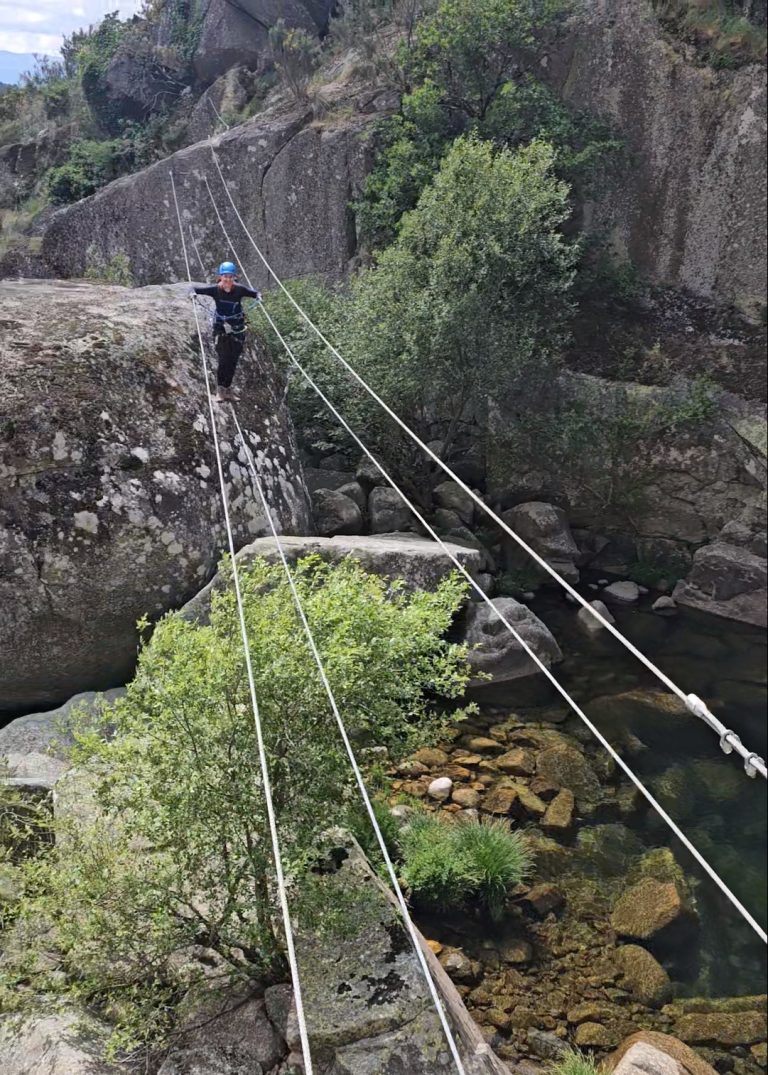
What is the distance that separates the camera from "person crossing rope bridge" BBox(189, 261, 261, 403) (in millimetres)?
12227

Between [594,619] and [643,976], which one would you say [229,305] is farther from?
[643,976]

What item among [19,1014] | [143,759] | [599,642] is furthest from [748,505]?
[19,1014]

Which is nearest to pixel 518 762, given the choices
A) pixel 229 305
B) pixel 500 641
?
pixel 500 641

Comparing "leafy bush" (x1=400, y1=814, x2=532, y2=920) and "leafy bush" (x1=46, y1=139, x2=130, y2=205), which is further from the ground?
"leafy bush" (x1=46, y1=139, x2=130, y2=205)

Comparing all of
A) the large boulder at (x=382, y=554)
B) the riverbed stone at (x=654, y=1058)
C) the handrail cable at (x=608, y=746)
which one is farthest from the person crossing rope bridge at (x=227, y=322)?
the riverbed stone at (x=654, y=1058)

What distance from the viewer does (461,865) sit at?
845 centimetres

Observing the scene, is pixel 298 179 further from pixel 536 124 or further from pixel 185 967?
pixel 185 967

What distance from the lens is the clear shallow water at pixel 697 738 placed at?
346 inches

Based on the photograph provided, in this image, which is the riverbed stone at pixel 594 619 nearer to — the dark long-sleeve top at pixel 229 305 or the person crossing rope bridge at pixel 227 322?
the person crossing rope bridge at pixel 227 322

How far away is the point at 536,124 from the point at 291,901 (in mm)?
19980

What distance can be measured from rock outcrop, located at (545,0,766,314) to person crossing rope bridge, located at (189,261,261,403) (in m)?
12.1

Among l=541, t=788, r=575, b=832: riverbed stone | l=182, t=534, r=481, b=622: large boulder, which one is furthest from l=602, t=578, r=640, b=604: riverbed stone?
l=541, t=788, r=575, b=832: riverbed stone

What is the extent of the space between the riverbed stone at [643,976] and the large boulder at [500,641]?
504 centimetres

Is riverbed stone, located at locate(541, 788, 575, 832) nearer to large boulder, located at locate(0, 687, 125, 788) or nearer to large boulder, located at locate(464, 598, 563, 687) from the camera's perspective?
large boulder, located at locate(464, 598, 563, 687)
